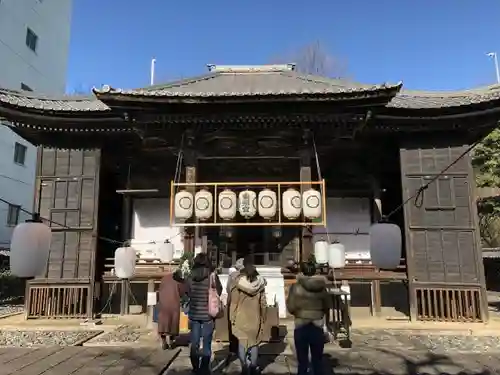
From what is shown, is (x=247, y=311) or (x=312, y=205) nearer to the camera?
(x=247, y=311)

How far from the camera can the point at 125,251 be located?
989 centimetres

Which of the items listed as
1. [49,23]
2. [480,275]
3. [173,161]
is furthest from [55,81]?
[480,275]

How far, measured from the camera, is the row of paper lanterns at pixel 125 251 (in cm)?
680

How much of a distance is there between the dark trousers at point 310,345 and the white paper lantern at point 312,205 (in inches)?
174

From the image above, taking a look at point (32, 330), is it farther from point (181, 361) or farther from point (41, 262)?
point (181, 361)

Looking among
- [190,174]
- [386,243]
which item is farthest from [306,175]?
[190,174]

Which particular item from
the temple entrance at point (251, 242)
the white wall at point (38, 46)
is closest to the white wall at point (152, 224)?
the temple entrance at point (251, 242)

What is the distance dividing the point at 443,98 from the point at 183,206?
8.79 m

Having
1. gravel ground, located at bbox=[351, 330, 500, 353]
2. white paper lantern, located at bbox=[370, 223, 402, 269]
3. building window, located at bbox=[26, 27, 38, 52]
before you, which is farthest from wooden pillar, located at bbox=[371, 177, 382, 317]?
building window, located at bbox=[26, 27, 38, 52]

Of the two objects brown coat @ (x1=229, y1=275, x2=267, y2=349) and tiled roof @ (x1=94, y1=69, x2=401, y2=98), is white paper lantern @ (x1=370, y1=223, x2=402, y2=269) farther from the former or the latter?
tiled roof @ (x1=94, y1=69, x2=401, y2=98)

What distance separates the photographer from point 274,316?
8.38m

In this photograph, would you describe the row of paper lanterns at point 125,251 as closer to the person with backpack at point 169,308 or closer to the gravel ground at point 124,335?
the gravel ground at point 124,335

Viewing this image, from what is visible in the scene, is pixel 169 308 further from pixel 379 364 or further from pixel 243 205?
pixel 379 364

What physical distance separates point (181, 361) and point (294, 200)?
4606mm
